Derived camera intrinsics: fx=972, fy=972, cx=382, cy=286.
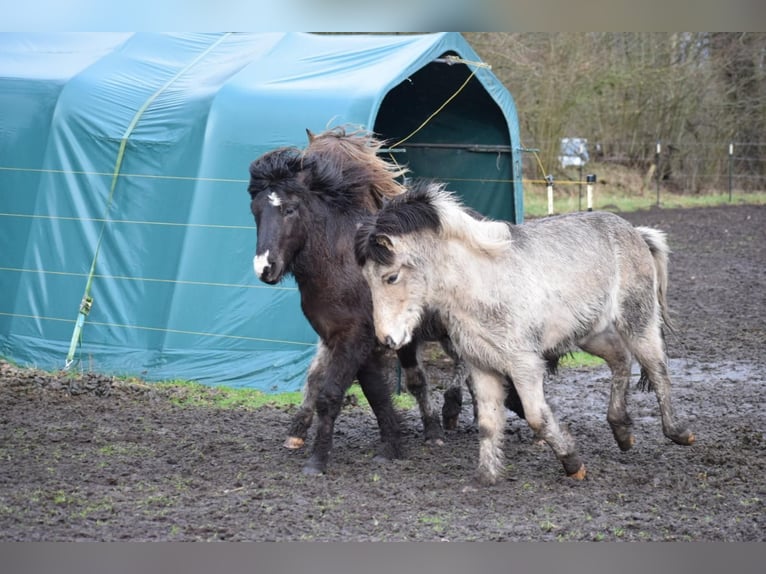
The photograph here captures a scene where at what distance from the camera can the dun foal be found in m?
5.54

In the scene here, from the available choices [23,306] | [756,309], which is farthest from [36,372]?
[756,309]

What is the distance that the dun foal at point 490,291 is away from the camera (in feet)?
18.2

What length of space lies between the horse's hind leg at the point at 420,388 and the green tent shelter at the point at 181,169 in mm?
1807

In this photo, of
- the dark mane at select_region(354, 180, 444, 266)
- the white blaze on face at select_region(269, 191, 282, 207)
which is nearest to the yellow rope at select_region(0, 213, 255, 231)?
the white blaze on face at select_region(269, 191, 282, 207)

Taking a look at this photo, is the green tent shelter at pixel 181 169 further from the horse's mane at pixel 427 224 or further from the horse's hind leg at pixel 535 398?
the horse's hind leg at pixel 535 398

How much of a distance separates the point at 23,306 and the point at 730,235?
44.0 ft

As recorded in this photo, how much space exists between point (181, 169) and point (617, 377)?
4.88 m

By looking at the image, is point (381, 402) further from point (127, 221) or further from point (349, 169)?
point (127, 221)

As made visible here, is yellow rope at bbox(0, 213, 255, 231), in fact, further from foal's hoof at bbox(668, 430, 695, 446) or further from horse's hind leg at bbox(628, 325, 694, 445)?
foal's hoof at bbox(668, 430, 695, 446)

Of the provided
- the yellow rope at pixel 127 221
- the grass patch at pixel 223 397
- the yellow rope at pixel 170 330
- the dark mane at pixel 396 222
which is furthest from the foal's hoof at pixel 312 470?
the yellow rope at pixel 127 221

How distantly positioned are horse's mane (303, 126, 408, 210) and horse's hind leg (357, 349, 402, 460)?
1121 mm

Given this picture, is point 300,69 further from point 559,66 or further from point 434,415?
point 559,66

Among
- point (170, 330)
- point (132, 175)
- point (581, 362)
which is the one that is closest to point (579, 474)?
point (581, 362)

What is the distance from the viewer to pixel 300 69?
945 centimetres
